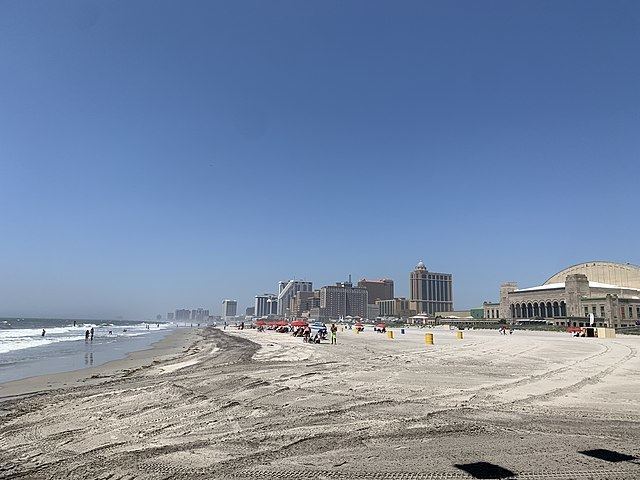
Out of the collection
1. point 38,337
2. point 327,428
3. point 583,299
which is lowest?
point 38,337

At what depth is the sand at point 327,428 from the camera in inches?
285

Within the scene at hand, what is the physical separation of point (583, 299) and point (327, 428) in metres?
130

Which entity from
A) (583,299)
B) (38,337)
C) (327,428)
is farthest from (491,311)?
(327,428)

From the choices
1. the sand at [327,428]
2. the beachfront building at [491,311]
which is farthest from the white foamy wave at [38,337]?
the beachfront building at [491,311]

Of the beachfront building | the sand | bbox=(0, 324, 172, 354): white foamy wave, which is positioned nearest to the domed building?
the beachfront building

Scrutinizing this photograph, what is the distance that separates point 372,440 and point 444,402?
473cm

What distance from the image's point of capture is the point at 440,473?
22.8ft

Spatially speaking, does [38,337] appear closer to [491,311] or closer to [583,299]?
[583,299]

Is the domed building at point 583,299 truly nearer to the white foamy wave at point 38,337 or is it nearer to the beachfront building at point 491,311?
the beachfront building at point 491,311

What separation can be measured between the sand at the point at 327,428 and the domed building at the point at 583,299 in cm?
10847

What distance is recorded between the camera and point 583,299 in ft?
388

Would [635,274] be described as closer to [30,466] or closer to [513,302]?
[513,302]

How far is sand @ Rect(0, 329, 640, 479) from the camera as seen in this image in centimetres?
724

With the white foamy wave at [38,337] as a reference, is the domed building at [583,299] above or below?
above
